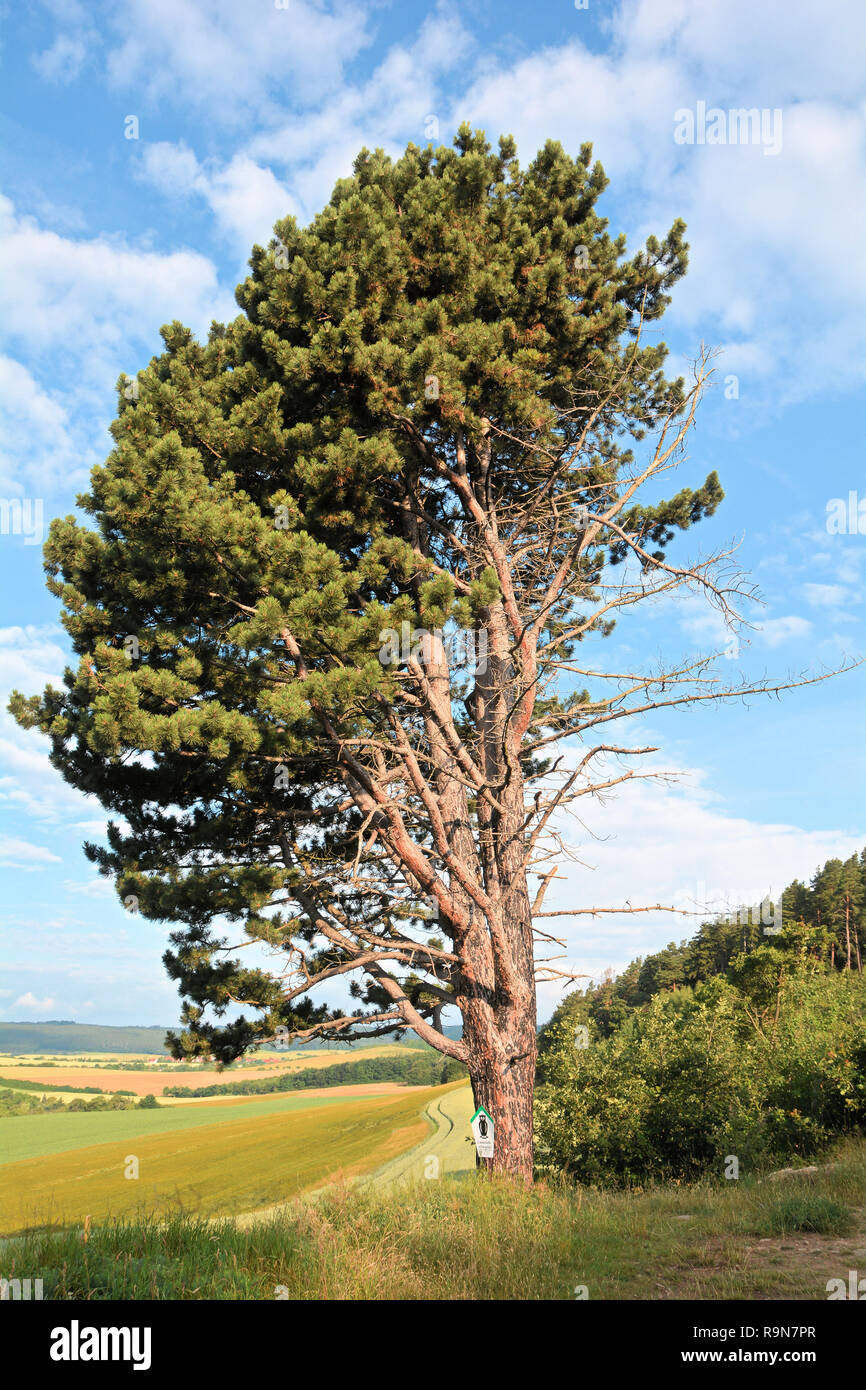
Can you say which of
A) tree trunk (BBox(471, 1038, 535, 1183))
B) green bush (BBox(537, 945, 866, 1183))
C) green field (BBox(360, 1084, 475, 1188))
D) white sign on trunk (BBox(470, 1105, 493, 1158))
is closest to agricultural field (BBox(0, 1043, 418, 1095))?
green field (BBox(360, 1084, 475, 1188))

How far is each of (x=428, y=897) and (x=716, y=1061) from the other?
7.64 metres

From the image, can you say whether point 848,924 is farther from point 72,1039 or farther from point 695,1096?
point 72,1039

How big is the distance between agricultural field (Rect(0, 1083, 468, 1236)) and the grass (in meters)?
12.8

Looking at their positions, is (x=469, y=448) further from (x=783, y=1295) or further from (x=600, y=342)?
(x=783, y=1295)

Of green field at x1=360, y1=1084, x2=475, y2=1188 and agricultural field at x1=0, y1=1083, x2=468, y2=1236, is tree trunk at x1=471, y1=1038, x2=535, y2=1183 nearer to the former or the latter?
green field at x1=360, y1=1084, x2=475, y2=1188

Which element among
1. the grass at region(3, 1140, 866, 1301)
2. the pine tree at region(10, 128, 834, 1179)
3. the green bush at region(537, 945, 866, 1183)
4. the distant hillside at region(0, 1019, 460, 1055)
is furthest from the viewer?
the distant hillside at region(0, 1019, 460, 1055)

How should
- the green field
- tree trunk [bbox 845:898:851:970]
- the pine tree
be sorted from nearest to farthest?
the pine tree, the green field, tree trunk [bbox 845:898:851:970]

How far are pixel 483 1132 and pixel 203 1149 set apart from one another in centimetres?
3325

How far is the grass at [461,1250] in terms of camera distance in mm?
4508

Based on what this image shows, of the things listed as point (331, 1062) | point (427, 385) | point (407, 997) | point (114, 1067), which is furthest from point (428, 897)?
point (331, 1062)

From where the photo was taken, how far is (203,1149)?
34.8 meters

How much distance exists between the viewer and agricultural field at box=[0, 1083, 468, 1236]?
2469 cm

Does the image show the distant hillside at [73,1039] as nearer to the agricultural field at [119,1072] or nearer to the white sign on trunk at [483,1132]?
the agricultural field at [119,1072]

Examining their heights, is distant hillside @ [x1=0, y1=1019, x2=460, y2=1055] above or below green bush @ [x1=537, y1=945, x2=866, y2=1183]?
below
